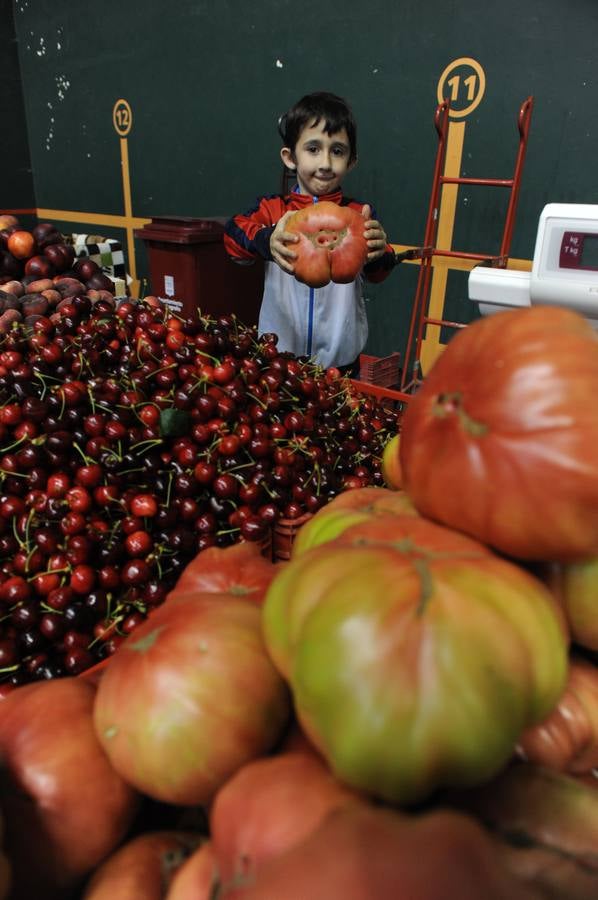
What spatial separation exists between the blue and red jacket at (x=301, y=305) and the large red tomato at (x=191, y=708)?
2.33 m

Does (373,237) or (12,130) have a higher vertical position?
(12,130)

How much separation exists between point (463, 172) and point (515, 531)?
365 cm

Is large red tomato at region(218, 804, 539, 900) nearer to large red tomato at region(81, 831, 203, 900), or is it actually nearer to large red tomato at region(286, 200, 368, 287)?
large red tomato at region(81, 831, 203, 900)

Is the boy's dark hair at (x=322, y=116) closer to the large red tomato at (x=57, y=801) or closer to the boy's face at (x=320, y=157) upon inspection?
the boy's face at (x=320, y=157)

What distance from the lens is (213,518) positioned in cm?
136

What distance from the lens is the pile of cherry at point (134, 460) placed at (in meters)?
1.19

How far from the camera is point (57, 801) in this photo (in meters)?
0.58

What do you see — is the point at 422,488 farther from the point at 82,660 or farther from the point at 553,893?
the point at 82,660

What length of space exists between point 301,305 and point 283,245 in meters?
0.71

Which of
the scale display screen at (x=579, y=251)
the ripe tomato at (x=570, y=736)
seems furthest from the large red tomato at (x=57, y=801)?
the scale display screen at (x=579, y=251)

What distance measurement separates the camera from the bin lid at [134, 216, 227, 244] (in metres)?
3.83

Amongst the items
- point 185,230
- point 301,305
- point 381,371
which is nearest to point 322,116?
point 301,305

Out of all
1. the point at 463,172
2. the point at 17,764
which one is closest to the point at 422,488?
the point at 17,764

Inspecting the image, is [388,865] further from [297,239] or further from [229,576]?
[297,239]
